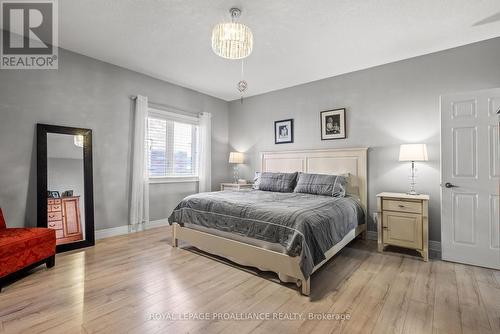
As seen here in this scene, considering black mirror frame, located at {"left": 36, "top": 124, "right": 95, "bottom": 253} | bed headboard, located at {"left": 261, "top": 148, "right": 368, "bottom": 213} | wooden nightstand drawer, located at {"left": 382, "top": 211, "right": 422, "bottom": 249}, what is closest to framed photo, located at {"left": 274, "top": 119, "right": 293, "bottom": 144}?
bed headboard, located at {"left": 261, "top": 148, "right": 368, "bottom": 213}

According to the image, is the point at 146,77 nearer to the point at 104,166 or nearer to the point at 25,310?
the point at 104,166

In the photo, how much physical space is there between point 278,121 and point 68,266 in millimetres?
3882

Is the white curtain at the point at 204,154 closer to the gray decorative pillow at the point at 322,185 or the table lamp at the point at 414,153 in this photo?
the gray decorative pillow at the point at 322,185

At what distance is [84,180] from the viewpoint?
132 inches

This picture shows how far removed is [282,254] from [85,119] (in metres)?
3.29

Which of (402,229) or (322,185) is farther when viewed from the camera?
(322,185)

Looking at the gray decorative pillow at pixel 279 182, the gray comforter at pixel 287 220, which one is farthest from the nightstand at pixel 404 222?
the gray decorative pillow at pixel 279 182

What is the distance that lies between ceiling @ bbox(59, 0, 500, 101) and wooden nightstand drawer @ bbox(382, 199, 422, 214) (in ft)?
6.46

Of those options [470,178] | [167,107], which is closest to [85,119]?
[167,107]

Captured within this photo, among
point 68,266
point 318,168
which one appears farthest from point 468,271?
point 68,266

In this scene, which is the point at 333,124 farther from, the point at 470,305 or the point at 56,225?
the point at 56,225

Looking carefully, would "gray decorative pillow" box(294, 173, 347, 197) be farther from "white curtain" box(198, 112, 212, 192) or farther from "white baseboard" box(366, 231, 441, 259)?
"white curtain" box(198, 112, 212, 192)

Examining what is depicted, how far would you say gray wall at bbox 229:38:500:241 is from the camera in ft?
9.84

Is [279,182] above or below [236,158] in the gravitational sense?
below
